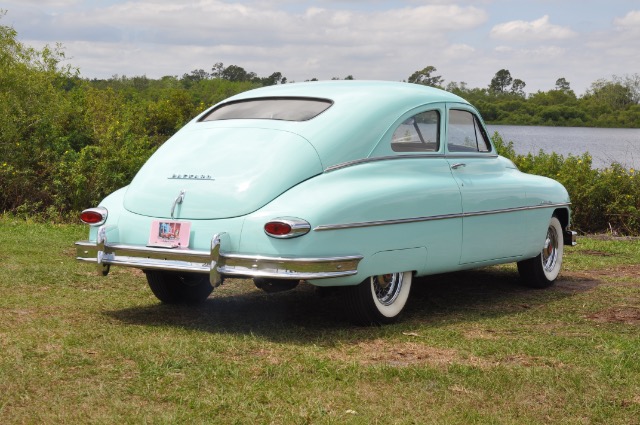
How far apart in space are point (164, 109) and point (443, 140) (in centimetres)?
2555

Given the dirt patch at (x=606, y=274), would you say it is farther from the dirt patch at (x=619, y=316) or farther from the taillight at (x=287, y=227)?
the taillight at (x=287, y=227)

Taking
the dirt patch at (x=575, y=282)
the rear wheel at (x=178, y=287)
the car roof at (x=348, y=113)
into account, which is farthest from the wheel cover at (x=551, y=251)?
the rear wheel at (x=178, y=287)

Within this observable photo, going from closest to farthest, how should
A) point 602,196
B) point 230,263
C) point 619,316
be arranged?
point 230,263
point 619,316
point 602,196

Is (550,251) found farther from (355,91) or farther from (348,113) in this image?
(348,113)

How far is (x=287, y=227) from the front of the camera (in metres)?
5.96

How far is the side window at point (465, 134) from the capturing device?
25.3 feet

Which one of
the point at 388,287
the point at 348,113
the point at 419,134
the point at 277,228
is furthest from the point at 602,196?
the point at 277,228

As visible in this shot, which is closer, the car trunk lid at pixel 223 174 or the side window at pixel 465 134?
the car trunk lid at pixel 223 174

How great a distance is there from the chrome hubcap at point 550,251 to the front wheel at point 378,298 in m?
2.47

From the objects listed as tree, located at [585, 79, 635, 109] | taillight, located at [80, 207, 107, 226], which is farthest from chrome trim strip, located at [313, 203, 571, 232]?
tree, located at [585, 79, 635, 109]

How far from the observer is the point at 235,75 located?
6384cm

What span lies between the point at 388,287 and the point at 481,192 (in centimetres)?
126

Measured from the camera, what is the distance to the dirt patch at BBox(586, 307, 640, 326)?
707cm

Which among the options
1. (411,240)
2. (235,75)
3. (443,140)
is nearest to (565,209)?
(443,140)
